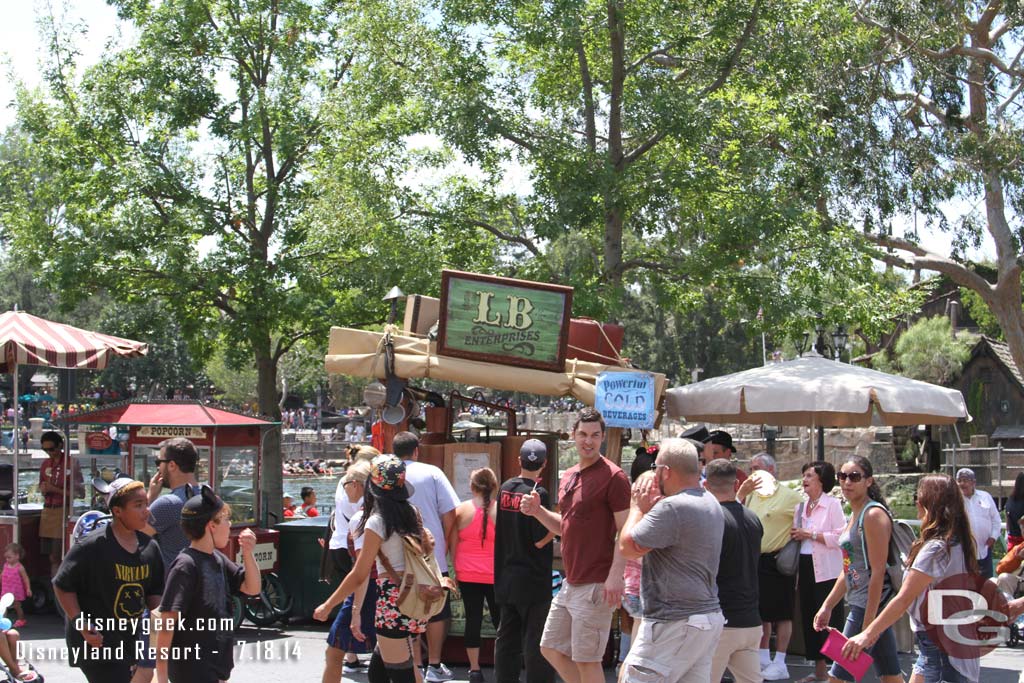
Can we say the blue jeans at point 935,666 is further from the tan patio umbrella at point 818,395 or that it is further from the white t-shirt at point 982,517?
the white t-shirt at point 982,517

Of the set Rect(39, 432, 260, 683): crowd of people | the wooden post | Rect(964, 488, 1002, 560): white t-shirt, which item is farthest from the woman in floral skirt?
Rect(964, 488, 1002, 560): white t-shirt

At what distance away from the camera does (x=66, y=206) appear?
19.5 meters

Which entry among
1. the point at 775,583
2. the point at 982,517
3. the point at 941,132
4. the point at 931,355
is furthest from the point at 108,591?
the point at 931,355

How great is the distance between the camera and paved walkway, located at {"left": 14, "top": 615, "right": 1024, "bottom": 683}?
8469 mm

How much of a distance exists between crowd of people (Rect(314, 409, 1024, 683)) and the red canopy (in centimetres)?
313

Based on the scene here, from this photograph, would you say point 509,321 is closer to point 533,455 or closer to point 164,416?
point 533,455

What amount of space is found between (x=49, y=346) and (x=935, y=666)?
855 centimetres

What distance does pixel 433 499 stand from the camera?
23.9ft

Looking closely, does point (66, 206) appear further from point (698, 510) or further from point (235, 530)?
point (698, 510)

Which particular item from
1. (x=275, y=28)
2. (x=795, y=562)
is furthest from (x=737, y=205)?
(x=275, y=28)

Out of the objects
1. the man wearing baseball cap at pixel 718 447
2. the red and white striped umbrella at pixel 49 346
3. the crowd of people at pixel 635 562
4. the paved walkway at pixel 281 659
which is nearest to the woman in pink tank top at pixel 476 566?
the crowd of people at pixel 635 562

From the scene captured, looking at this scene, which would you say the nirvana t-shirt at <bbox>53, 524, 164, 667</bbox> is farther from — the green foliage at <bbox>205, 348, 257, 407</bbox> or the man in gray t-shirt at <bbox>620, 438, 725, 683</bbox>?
the green foliage at <bbox>205, 348, 257, 407</bbox>

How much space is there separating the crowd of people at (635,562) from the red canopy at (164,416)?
3125 millimetres

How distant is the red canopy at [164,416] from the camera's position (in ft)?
35.7
